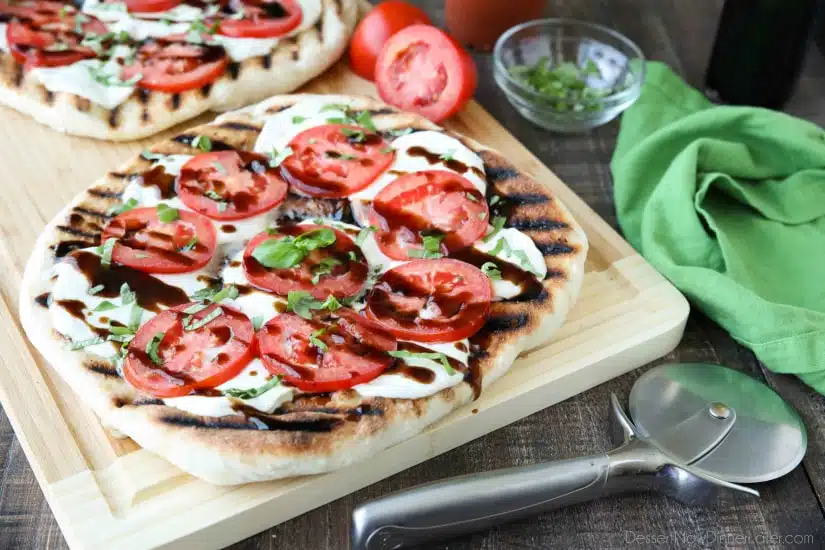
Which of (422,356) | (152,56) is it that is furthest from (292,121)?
(422,356)

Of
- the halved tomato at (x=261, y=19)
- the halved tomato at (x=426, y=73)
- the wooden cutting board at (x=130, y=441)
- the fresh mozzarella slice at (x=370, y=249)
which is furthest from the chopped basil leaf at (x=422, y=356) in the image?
the halved tomato at (x=261, y=19)

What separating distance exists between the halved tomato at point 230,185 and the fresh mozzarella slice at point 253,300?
0.30m

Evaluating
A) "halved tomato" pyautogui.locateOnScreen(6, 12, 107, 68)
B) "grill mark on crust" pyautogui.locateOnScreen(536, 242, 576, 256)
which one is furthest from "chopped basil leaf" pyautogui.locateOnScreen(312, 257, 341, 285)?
"halved tomato" pyautogui.locateOnScreen(6, 12, 107, 68)

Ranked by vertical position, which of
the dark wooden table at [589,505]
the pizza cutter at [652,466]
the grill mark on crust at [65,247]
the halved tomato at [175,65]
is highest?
the halved tomato at [175,65]

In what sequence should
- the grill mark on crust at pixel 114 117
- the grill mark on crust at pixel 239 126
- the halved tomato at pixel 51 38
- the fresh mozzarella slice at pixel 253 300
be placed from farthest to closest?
the halved tomato at pixel 51 38
the grill mark on crust at pixel 114 117
the grill mark on crust at pixel 239 126
the fresh mozzarella slice at pixel 253 300

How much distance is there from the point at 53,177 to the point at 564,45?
2583 millimetres

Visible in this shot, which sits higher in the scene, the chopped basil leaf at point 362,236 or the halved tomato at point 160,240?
the halved tomato at point 160,240

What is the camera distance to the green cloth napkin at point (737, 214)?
124 inches

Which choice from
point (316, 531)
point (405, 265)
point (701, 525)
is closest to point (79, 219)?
point (405, 265)

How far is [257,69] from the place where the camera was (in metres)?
3.94

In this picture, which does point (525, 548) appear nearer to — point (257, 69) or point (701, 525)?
point (701, 525)

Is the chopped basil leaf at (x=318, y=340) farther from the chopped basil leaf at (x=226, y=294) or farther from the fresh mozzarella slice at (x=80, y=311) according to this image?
the fresh mozzarella slice at (x=80, y=311)

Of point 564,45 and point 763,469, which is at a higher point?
point 564,45

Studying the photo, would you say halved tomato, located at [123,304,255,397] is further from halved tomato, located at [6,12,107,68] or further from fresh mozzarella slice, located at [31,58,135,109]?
halved tomato, located at [6,12,107,68]
